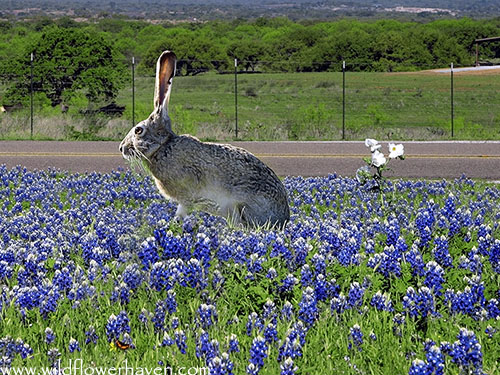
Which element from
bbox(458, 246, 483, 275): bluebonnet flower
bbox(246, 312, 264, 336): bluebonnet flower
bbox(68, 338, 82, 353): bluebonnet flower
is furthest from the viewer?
bbox(458, 246, 483, 275): bluebonnet flower

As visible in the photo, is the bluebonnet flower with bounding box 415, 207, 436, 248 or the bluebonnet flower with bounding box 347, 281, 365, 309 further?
the bluebonnet flower with bounding box 415, 207, 436, 248

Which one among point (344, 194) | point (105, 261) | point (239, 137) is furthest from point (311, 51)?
point (105, 261)

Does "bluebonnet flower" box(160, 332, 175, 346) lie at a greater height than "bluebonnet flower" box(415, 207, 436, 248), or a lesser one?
lesser

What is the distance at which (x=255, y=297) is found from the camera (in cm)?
534

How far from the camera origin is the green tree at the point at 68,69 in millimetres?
27391

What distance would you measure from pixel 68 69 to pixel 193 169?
22573 mm

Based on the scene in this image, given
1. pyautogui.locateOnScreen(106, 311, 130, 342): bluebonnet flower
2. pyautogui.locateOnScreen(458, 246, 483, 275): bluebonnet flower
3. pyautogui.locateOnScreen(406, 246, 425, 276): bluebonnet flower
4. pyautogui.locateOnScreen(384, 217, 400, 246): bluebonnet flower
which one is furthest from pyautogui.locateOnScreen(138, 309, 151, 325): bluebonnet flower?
pyautogui.locateOnScreen(384, 217, 400, 246): bluebonnet flower

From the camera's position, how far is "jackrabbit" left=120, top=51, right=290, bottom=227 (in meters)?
6.98

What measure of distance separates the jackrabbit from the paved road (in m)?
7.39

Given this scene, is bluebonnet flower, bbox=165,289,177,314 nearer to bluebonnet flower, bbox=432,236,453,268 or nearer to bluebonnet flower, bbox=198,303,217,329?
bluebonnet flower, bbox=198,303,217,329

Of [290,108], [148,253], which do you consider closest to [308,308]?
[148,253]

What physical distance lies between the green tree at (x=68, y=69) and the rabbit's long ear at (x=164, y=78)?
19.5 metres

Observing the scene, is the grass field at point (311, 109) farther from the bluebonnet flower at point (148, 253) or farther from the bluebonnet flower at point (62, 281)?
the bluebonnet flower at point (62, 281)

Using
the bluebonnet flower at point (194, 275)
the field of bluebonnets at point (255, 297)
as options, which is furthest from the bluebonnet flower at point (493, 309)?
the bluebonnet flower at point (194, 275)
